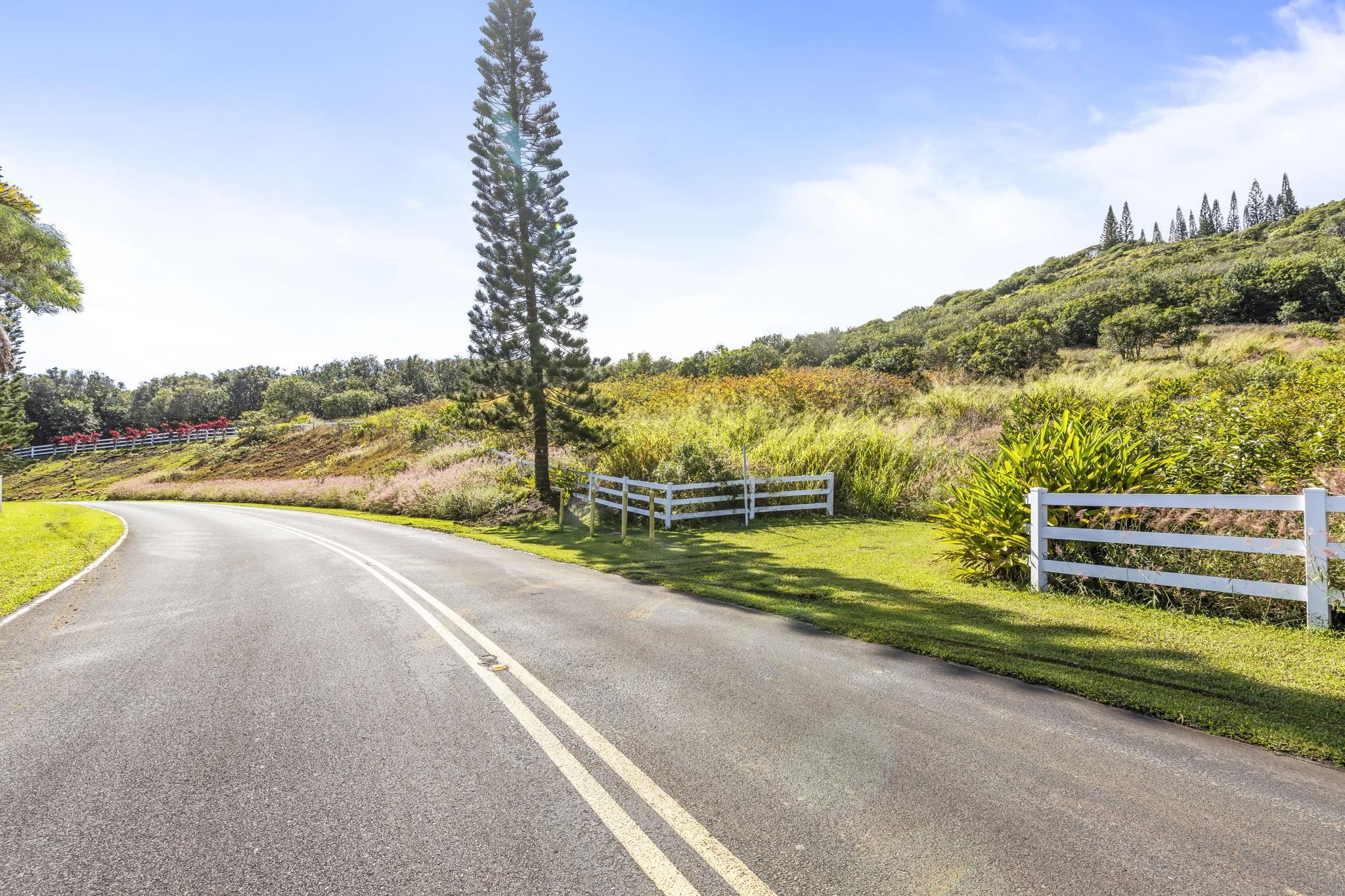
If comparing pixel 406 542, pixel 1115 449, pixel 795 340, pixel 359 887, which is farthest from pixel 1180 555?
pixel 795 340

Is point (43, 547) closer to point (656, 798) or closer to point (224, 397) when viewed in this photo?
point (656, 798)

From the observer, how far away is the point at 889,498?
49.6 feet

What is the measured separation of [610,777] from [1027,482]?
699 centimetres

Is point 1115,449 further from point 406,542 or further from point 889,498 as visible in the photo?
point 406,542

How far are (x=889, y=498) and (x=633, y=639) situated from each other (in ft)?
37.0

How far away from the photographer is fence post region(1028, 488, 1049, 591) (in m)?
7.09

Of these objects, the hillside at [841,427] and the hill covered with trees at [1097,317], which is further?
the hill covered with trees at [1097,317]

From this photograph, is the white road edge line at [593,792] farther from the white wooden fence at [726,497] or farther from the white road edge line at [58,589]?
the white wooden fence at [726,497]

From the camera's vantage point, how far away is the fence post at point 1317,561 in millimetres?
5082

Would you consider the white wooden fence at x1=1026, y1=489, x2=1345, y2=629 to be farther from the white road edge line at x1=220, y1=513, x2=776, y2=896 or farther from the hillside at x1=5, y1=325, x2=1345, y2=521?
the white road edge line at x1=220, y1=513, x2=776, y2=896

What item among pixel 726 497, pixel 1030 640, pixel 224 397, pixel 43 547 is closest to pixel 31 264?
pixel 43 547

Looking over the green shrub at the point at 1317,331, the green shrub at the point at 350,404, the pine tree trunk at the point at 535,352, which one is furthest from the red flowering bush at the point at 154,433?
the green shrub at the point at 1317,331

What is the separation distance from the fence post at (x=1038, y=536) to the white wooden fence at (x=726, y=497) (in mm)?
7400

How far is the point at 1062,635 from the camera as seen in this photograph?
536 centimetres
